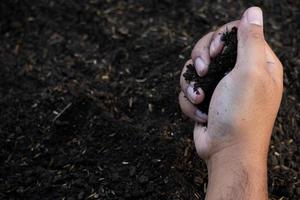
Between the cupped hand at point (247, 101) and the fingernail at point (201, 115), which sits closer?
the cupped hand at point (247, 101)

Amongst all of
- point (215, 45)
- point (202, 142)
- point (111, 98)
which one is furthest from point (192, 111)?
point (111, 98)

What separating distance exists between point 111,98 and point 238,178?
96 cm

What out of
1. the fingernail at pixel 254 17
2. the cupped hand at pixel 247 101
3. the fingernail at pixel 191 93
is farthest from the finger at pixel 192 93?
the fingernail at pixel 254 17

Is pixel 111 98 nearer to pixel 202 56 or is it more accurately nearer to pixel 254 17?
pixel 202 56

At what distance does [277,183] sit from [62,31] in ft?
5.36

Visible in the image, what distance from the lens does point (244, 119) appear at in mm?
1930

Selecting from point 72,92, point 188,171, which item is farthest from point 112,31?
point 188,171

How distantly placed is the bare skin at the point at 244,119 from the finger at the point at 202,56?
17 centimetres

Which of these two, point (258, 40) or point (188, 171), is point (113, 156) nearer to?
point (188, 171)

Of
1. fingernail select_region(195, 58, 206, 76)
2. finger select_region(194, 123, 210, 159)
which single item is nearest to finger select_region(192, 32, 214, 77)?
fingernail select_region(195, 58, 206, 76)

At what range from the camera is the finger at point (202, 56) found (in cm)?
Result: 216

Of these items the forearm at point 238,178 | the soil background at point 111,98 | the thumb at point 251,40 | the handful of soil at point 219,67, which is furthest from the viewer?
the soil background at point 111,98

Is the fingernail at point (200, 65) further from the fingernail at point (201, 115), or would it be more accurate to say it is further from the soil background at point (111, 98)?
the soil background at point (111, 98)

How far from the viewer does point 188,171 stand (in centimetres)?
224
